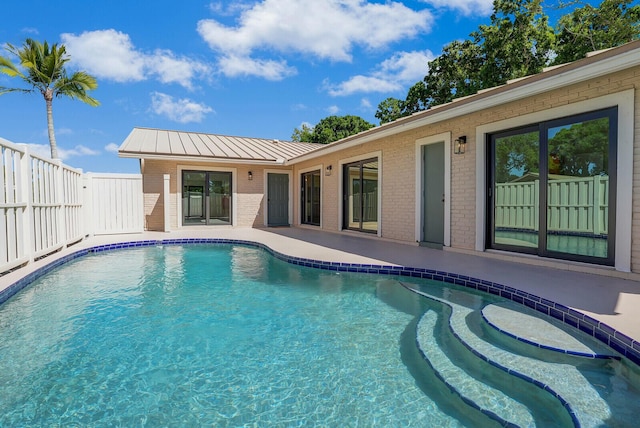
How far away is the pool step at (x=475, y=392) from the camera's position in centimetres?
191

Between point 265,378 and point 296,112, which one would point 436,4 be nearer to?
point 265,378

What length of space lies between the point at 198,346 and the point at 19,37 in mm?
17407

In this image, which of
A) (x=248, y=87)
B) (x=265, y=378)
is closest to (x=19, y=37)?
(x=248, y=87)

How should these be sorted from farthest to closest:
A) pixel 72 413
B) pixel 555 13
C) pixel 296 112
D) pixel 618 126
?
pixel 296 112 < pixel 555 13 < pixel 618 126 < pixel 72 413

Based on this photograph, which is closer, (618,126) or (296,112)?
(618,126)

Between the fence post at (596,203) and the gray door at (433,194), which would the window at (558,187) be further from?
the gray door at (433,194)

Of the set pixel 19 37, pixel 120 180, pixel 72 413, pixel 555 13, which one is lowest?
pixel 72 413

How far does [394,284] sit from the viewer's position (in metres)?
4.75

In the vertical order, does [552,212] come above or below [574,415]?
above

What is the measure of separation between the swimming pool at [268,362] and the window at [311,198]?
7.42 m

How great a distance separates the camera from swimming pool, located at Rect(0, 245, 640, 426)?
1999 millimetres

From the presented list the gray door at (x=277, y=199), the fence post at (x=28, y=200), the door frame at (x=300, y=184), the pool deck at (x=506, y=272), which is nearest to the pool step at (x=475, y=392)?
the pool deck at (x=506, y=272)

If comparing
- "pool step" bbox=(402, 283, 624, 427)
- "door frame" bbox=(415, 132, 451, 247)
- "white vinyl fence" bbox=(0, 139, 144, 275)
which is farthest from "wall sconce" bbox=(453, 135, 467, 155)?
"white vinyl fence" bbox=(0, 139, 144, 275)

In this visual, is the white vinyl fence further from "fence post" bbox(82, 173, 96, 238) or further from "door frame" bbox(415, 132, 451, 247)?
"door frame" bbox(415, 132, 451, 247)
